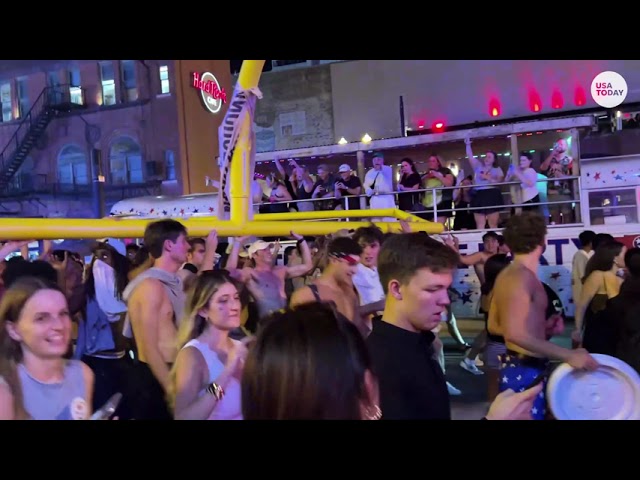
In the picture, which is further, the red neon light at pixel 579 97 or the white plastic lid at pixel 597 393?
the red neon light at pixel 579 97

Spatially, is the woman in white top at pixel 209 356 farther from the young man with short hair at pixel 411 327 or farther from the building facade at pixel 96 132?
the building facade at pixel 96 132

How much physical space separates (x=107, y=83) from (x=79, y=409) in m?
23.5

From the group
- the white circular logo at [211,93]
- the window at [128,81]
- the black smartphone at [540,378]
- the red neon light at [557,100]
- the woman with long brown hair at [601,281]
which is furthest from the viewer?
the window at [128,81]

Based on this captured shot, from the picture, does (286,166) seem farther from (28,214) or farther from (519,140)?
(28,214)

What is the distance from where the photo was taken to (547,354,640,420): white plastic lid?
3.09 metres

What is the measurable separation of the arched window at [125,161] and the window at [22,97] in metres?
4.27

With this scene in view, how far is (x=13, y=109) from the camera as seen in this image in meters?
25.2

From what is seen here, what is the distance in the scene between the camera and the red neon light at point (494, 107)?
16.2 metres

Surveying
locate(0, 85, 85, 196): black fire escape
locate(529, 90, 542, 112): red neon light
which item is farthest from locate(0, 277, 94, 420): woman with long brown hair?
locate(0, 85, 85, 196): black fire escape

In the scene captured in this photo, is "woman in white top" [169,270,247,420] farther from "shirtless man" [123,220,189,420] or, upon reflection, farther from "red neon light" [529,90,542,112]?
"red neon light" [529,90,542,112]

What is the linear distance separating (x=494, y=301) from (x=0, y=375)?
9.81 feet

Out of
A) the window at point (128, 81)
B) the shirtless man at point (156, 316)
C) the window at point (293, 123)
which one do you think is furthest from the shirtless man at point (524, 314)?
the window at point (128, 81)

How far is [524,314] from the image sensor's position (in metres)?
3.73
